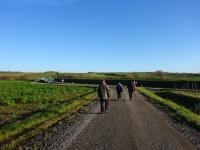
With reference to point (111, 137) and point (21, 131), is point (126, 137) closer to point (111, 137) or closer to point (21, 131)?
point (111, 137)

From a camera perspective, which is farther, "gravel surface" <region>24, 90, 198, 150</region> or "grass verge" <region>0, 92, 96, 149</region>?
"grass verge" <region>0, 92, 96, 149</region>

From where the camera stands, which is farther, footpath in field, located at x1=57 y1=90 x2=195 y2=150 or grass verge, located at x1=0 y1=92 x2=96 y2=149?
grass verge, located at x1=0 y1=92 x2=96 y2=149

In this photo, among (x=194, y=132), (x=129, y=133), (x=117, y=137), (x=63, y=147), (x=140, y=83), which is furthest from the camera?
(x=140, y=83)

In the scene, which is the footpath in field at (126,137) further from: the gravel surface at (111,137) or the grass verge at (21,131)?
the grass verge at (21,131)

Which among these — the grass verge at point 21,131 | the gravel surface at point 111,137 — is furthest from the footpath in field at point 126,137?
the grass verge at point 21,131

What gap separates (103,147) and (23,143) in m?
2.78

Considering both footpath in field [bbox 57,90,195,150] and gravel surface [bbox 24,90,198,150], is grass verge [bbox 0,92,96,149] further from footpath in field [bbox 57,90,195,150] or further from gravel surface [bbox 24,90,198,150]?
footpath in field [bbox 57,90,195,150]

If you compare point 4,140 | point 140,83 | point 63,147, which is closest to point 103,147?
point 63,147

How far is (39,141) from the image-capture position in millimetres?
13664

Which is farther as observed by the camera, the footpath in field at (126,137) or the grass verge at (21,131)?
the grass verge at (21,131)

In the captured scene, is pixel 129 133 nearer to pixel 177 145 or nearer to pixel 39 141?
pixel 177 145

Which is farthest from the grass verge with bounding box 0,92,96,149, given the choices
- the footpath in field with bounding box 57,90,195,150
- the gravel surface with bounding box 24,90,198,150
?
the footpath in field with bounding box 57,90,195,150

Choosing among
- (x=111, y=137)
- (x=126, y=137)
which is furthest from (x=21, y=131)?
(x=126, y=137)

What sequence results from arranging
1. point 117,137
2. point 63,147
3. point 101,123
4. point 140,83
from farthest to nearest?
point 140,83 → point 101,123 → point 117,137 → point 63,147
